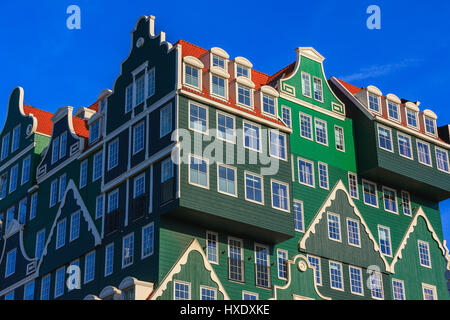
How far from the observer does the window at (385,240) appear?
67.6 meters

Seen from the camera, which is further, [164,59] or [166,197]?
[164,59]

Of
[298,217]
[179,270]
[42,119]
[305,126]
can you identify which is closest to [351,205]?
[298,217]

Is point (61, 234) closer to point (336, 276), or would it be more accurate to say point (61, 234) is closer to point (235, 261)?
point (235, 261)

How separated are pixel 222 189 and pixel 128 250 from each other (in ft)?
25.6

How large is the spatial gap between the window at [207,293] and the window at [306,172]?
12697 millimetres

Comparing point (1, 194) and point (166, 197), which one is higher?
point (1, 194)

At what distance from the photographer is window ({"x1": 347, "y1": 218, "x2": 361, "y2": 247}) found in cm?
6575

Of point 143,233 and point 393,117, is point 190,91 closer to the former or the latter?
point 143,233

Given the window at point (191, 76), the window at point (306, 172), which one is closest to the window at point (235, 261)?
the window at point (306, 172)

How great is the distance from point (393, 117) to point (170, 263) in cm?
2594

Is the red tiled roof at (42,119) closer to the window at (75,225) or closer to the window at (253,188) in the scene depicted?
the window at (75,225)

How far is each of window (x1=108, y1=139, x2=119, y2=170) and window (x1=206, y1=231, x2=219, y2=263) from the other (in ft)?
31.2

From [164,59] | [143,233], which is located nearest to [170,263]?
[143,233]
